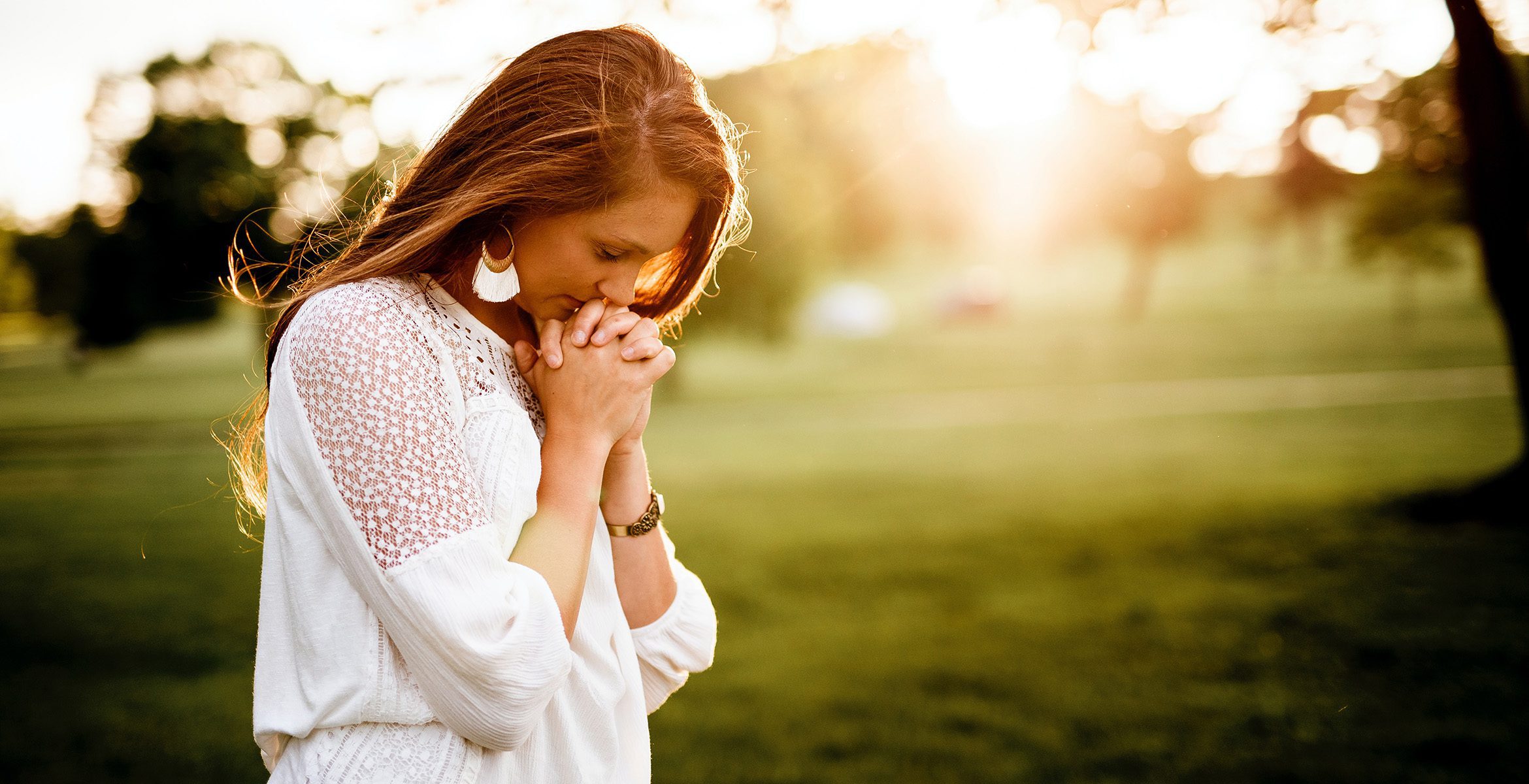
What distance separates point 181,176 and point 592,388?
109ft

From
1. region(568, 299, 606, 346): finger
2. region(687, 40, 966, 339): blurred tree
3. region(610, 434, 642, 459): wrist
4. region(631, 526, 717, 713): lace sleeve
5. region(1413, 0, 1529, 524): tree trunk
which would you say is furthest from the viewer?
region(1413, 0, 1529, 524): tree trunk

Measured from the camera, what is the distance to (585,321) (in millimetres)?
1721

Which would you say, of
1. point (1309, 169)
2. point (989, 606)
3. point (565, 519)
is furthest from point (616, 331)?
point (1309, 169)

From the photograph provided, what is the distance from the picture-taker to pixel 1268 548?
27.0ft

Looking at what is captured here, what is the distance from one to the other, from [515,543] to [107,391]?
39441 millimetres

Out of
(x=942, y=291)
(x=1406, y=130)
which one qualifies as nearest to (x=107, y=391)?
(x=942, y=291)

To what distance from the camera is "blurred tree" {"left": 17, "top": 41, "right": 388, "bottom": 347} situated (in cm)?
2964

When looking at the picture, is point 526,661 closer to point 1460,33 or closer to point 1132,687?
point 1132,687

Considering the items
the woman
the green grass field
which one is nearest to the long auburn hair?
the woman

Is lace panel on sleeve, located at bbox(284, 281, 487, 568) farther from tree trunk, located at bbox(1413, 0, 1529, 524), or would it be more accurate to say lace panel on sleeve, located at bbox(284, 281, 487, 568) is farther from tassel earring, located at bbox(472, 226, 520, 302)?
tree trunk, located at bbox(1413, 0, 1529, 524)

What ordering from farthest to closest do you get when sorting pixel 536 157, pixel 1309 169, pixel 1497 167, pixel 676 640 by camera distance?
pixel 1309 169 < pixel 1497 167 < pixel 676 640 < pixel 536 157

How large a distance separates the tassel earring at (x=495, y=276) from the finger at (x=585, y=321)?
12cm

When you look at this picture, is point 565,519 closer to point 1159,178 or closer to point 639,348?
point 639,348

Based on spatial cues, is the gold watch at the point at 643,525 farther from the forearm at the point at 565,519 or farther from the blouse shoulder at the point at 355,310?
the blouse shoulder at the point at 355,310
